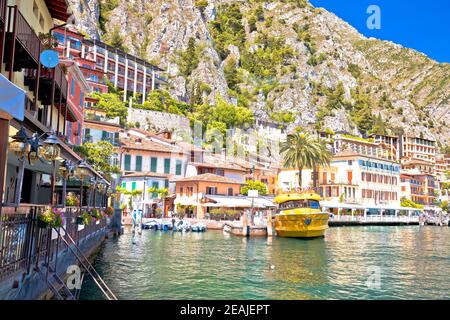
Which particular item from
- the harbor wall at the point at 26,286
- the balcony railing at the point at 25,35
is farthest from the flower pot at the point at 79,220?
the balcony railing at the point at 25,35

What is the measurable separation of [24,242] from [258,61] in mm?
163271

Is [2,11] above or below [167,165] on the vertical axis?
below

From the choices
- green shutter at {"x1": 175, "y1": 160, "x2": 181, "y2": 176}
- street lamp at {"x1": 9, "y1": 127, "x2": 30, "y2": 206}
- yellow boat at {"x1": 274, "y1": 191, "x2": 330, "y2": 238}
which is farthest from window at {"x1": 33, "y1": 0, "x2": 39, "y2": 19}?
green shutter at {"x1": 175, "y1": 160, "x2": 181, "y2": 176}

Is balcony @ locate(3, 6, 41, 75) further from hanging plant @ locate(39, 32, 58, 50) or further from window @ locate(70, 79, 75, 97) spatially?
window @ locate(70, 79, 75, 97)

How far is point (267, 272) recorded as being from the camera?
22.9 metres

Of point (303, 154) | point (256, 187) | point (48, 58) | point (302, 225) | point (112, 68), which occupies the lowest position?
point (302, 225)

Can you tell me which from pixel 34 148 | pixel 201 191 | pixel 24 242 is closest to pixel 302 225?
pixel 201 191

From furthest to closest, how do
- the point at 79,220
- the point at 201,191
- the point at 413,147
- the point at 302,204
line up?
1. the point at 413,147
2. the point at 201,191
3. the point at 302,204
4. the point at 79,220

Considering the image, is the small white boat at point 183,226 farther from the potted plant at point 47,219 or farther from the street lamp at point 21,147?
the potted plant at point 47,219

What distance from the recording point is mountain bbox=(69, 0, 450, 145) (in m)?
129

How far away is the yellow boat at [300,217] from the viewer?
1745 inches

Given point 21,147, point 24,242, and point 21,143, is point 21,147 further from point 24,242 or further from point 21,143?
point 24,242

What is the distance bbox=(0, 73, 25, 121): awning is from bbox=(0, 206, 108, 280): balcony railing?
6.05ft
